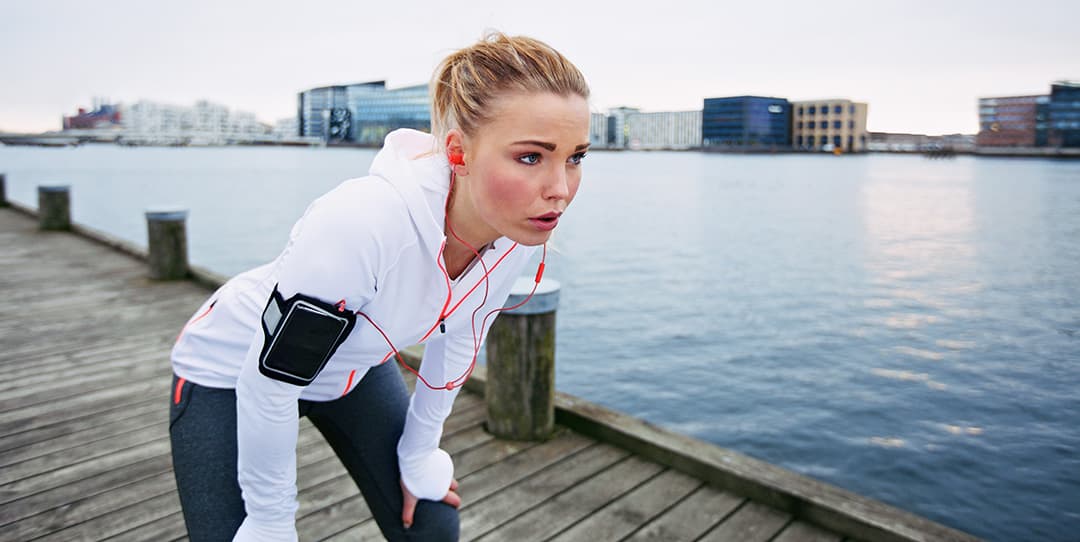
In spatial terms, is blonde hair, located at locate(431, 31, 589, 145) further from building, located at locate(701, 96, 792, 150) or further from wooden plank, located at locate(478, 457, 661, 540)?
building, located at locate(701, 96, 792, 150)

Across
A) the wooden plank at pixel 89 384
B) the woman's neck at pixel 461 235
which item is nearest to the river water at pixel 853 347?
the wooden plank at pixel 89 384

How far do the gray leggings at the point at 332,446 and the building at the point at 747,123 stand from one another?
145 metres

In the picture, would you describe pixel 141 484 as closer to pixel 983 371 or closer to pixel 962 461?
pixel 962 461

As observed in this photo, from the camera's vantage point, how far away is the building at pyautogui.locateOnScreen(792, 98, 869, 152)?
15738 centimetres

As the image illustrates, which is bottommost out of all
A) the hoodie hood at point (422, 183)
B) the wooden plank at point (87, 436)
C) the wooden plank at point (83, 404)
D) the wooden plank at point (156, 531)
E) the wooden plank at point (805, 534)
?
the wooden plank at point (805, 534)

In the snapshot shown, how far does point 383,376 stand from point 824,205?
1937 inches

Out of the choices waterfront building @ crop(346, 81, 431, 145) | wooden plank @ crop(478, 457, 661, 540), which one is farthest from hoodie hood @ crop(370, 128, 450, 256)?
waterfront building @ crop(346, 81, 431, 145)

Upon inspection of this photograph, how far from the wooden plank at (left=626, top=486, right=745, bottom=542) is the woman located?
1.40 meters

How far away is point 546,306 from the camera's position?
417 centimetres

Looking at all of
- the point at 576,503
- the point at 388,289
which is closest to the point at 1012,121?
Result: the point at 576,503

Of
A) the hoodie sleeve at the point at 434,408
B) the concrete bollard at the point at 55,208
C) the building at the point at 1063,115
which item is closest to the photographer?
the hoodie sleeve at the point at 434,408

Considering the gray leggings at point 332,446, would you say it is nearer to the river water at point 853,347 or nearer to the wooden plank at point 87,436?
the wooden plank at point 87,436

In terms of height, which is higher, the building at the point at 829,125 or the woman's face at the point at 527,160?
the building at the point at 829,125

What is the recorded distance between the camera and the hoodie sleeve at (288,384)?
1.57 meters
